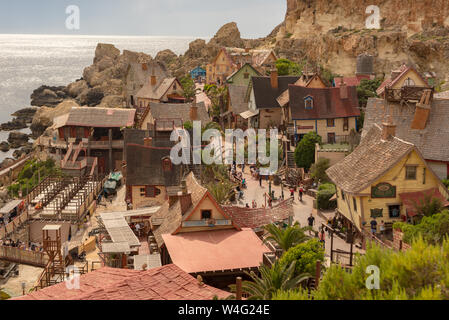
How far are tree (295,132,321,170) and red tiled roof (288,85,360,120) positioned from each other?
12.2 ft

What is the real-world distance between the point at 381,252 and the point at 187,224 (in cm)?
1623

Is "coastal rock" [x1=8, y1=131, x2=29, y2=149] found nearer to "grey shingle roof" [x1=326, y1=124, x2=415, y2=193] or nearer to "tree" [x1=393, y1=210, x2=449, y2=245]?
"grey shingle roof" [x1=326, y1=124, x2=415, y2=193]

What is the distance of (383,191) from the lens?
31156 mm

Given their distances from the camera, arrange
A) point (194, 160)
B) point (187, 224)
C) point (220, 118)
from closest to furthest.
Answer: point (187, 224) < point (194, 160) < point (220, 118)

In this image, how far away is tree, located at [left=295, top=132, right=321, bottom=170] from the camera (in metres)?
48.8

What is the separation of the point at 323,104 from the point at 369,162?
71.7 feet

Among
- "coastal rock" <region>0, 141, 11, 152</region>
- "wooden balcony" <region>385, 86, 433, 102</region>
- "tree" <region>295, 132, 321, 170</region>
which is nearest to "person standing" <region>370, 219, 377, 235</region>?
"wooden balcony" <region>385, 86, 433, 102</region>

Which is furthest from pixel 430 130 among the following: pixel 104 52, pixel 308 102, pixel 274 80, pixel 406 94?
pixel 104 52

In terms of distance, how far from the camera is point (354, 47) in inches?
3253

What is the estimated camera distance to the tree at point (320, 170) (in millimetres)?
44531

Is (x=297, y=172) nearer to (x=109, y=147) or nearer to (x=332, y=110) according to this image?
(x=332, y=110)

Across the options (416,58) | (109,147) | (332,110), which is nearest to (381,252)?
(332,110)

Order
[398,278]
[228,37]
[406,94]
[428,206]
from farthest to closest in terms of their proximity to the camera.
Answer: [228,37]
[406,94]
[428,206]
[398,278]

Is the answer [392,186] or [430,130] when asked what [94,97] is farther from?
[392,186]
